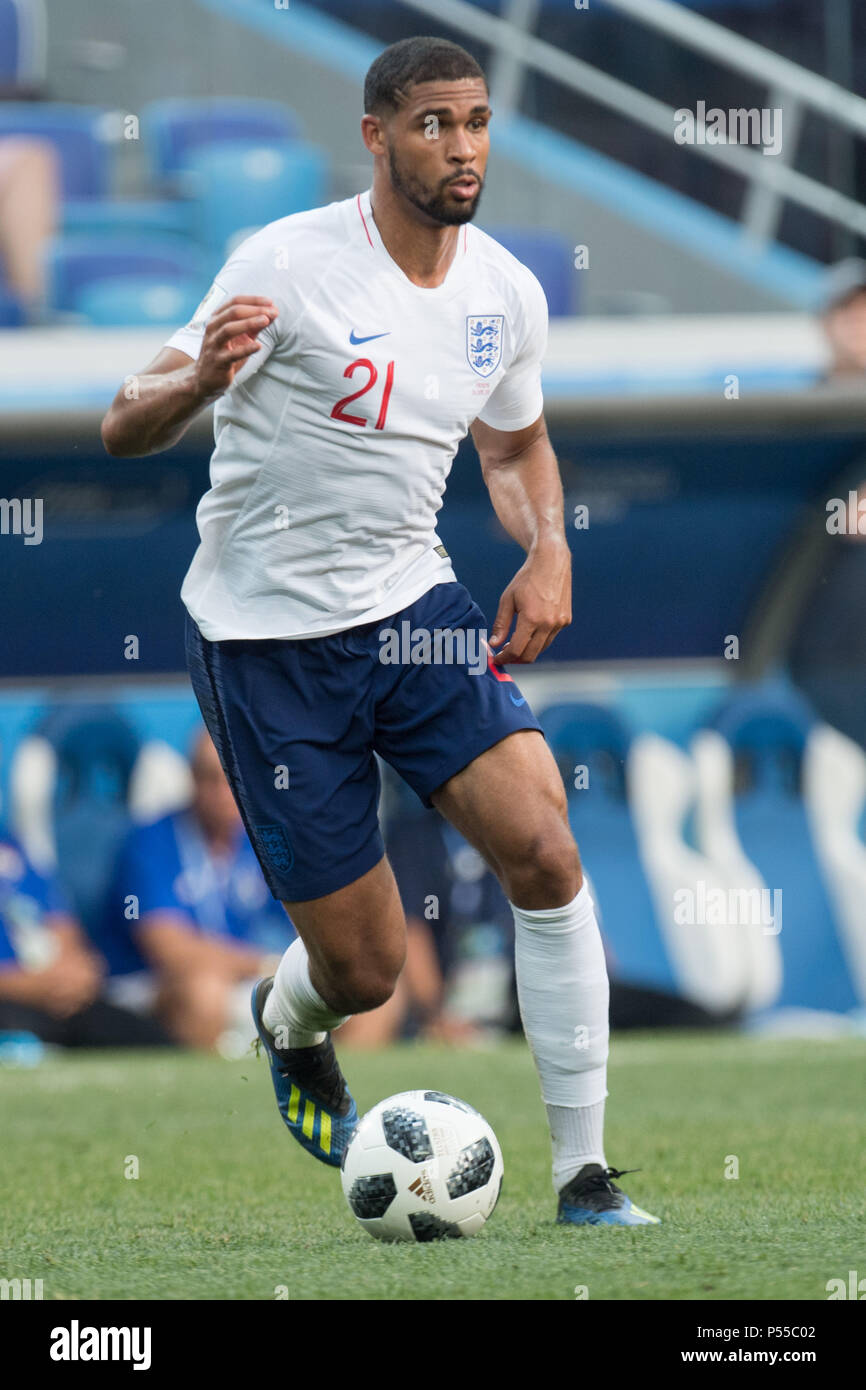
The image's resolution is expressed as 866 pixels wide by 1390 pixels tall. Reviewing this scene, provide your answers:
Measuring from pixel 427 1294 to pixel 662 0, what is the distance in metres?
9.23

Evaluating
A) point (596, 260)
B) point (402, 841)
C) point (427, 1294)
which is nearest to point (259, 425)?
point (427, 1294)

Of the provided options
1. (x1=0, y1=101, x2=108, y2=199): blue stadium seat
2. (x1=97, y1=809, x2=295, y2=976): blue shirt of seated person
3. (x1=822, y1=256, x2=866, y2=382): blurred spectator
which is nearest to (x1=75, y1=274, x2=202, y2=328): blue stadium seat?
(x1=0, y1=101, x2=108, y2=199): blue stadium seat

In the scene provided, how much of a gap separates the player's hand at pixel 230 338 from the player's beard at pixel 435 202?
1.30ft

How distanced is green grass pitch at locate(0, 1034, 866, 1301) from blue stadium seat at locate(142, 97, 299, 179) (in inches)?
202

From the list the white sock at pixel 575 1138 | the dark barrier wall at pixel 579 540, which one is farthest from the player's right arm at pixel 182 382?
the dark barrier wall at pixel 579 540

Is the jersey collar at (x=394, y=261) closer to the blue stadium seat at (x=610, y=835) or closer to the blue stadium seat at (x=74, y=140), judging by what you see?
the blue stadium seat at (x=610, y=835)

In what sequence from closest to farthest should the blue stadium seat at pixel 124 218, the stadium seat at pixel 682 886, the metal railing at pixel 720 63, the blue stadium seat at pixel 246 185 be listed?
the stadium seat at pixel 682 886
the metal railing at pixel 720 63
the blue stadium seat at pixel 246 185
the blue stadium seat at pixel 124 218

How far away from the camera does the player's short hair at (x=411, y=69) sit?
3.65 m

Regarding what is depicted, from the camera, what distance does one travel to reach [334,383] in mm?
3752

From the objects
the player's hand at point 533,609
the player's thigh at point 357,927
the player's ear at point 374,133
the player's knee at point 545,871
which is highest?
the player's ear at point 374,133

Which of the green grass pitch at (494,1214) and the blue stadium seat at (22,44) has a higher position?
the blue stadium seat at (22,44)

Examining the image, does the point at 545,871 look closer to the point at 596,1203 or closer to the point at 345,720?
the point at 345,720

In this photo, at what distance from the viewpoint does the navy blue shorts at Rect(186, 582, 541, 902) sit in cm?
384
